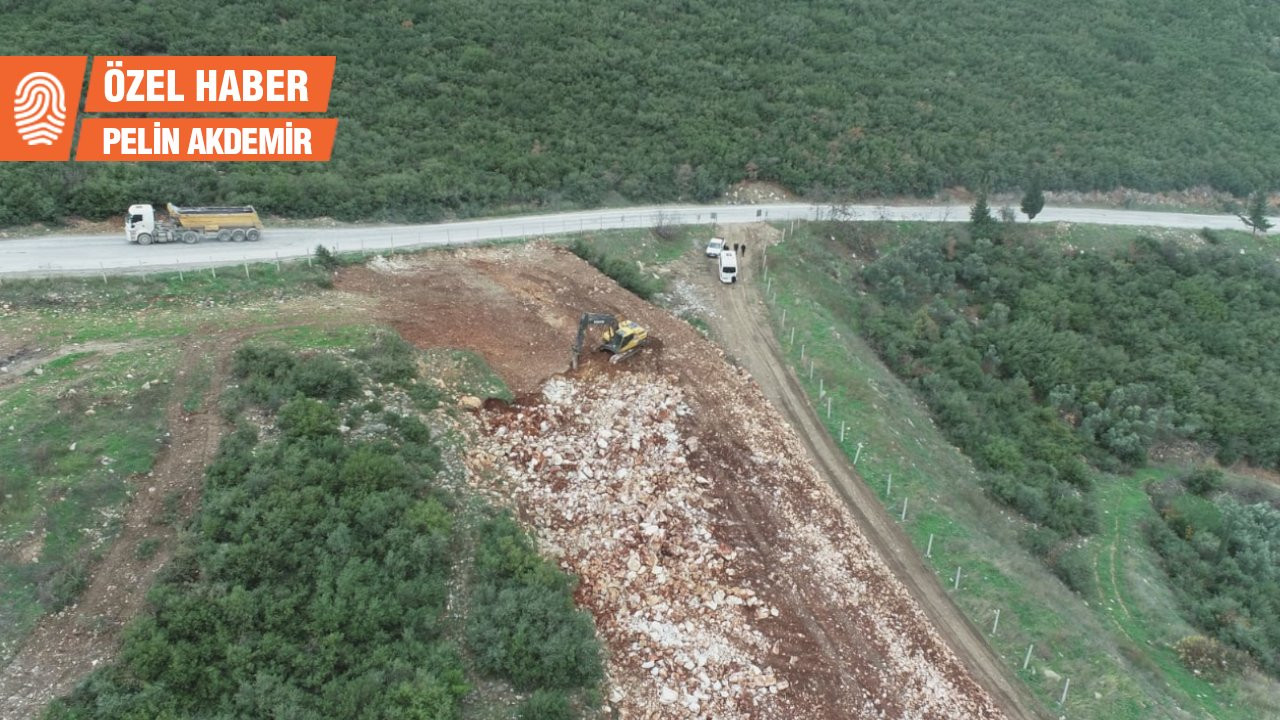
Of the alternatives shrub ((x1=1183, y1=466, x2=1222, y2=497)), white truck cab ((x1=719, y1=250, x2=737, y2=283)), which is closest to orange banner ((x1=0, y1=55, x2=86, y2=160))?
white truck cab ((x1=719, y1=250, x2=737, y2=283))

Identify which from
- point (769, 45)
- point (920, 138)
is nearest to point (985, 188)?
point (920, 138)

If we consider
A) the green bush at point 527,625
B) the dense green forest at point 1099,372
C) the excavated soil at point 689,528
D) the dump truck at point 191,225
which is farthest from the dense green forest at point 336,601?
the dense green forest at point 1099,372

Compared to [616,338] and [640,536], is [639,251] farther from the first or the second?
[640,536]

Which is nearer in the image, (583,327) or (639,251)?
(583,327)

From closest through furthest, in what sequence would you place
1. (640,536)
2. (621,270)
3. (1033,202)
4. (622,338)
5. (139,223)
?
(640,536), (622,338), (139,223), (621,270), (1033,202)

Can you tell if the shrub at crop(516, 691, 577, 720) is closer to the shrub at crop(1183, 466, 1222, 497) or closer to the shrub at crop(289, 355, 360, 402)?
the shrub at crop(289, 355, 360, 402)

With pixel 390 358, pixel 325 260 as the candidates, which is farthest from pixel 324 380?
pixel 325 260

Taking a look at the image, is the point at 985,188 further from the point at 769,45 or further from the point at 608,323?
the point at 608,323
